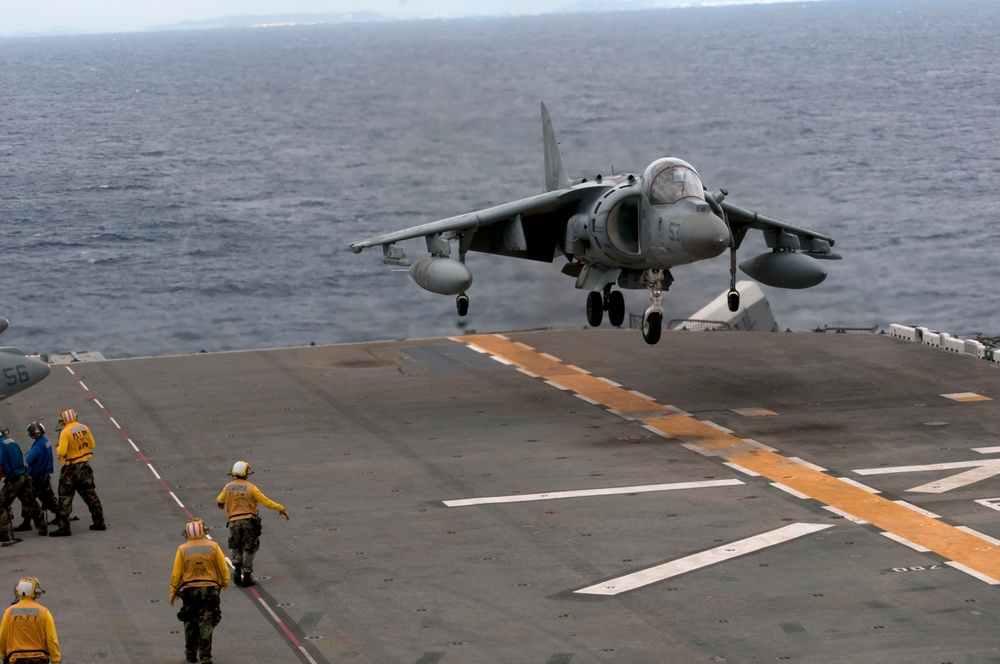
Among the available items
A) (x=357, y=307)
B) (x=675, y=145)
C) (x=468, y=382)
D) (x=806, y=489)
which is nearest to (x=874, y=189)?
(x=675, y=145)

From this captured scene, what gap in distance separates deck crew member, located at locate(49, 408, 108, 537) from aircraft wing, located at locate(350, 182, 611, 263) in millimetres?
10624

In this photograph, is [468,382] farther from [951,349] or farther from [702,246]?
[951,349]

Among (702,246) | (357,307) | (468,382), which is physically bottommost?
(357,307)

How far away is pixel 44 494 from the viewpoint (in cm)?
2344

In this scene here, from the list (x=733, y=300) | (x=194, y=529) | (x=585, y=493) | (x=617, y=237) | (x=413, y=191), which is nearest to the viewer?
(x=194, y=529)

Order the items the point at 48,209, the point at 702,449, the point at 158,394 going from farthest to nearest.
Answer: the point at 48,209 → the point at 158,394 → the point at 702,449

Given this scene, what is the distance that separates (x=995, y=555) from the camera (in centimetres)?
2127

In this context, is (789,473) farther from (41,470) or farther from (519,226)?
(41,470)

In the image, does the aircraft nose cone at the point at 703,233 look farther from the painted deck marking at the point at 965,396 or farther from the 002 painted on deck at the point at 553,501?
the painted deck marking at the point at 965,396

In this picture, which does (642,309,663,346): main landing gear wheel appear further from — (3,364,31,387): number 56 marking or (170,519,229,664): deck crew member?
(170,519,229,664): deck crew member

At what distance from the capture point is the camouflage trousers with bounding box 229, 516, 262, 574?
65.9 ft

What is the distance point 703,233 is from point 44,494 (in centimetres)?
1355

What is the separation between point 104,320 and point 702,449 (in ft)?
136

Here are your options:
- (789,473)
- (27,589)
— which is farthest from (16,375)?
(789,473)
